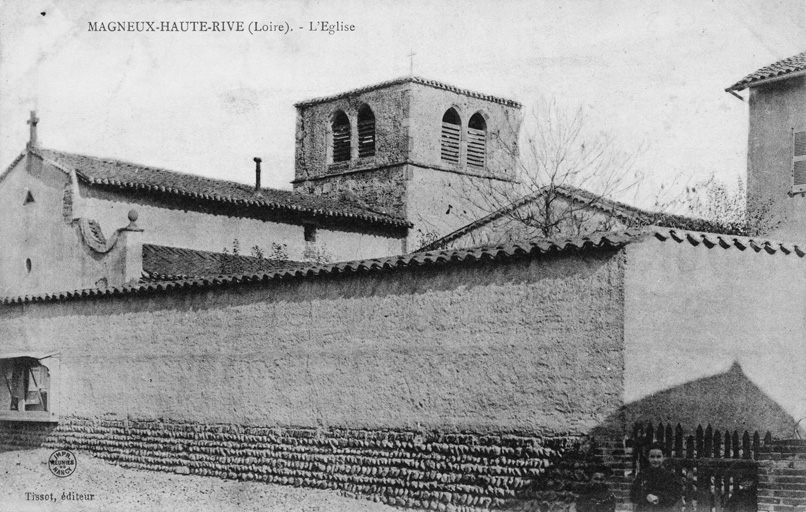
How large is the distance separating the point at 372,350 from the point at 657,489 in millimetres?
4632

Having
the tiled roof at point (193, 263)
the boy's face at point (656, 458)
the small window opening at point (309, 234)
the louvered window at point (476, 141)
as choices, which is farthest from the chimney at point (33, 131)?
the boy's face at point (656, 458)

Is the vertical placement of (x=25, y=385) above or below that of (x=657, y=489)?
below

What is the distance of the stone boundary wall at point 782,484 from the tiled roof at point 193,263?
40.9 feet

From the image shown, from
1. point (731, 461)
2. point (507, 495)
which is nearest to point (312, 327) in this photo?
point (507, 495)

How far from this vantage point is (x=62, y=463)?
55.5 ft

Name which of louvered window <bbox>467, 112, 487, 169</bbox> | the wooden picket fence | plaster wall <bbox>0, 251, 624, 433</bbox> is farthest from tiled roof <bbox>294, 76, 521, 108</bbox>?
the wooden picket fence

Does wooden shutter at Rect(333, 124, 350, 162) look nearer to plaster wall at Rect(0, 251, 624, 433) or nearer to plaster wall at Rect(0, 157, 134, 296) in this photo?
plaster wall at Rect(0, 157, 134, 296)

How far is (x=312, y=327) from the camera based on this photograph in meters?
14.1

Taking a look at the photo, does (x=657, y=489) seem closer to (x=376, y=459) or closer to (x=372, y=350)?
(x=376, y=459)

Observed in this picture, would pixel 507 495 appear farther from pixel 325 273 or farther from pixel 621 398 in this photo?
pixel 325 273

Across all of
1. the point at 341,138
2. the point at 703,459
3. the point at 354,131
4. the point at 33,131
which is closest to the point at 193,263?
the point at 33,131

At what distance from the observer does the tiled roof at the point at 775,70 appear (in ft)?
64.1

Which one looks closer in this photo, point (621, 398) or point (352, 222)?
point (621, 398)

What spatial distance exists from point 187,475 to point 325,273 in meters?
→ 3.88
